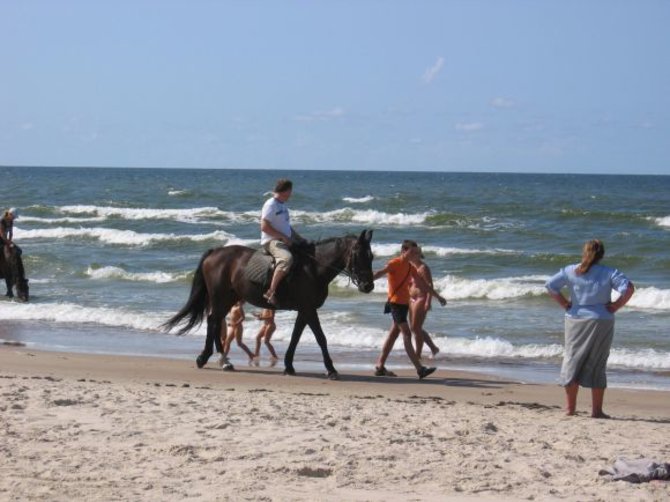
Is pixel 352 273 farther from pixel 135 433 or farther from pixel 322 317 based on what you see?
pixel 322 317

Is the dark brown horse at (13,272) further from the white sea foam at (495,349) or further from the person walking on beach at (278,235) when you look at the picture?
the person walking on beach at (278,235)

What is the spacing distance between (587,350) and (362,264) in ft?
10.4

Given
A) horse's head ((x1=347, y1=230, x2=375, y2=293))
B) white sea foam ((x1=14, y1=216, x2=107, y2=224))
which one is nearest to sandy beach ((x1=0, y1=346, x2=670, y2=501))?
horse's head ((x1=347, y1=230, x2=375, y2=293))

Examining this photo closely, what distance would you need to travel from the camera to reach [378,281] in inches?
952

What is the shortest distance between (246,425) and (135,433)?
830 millimetres

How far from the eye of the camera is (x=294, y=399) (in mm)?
10156

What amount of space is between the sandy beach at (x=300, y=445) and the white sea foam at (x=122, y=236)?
85.4ft

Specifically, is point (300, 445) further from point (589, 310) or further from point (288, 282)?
point (288, 282)

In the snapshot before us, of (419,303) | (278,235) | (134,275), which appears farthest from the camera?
(134,275)

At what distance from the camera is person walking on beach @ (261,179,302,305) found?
12063mm

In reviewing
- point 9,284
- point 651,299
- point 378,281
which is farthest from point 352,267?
point 378,281

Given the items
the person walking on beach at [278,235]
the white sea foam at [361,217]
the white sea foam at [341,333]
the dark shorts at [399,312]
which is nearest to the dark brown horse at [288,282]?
the person walking on beach at [278,235]

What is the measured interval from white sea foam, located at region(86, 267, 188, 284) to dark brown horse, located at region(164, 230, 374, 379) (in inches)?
482

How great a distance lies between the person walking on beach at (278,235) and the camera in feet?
39.6
